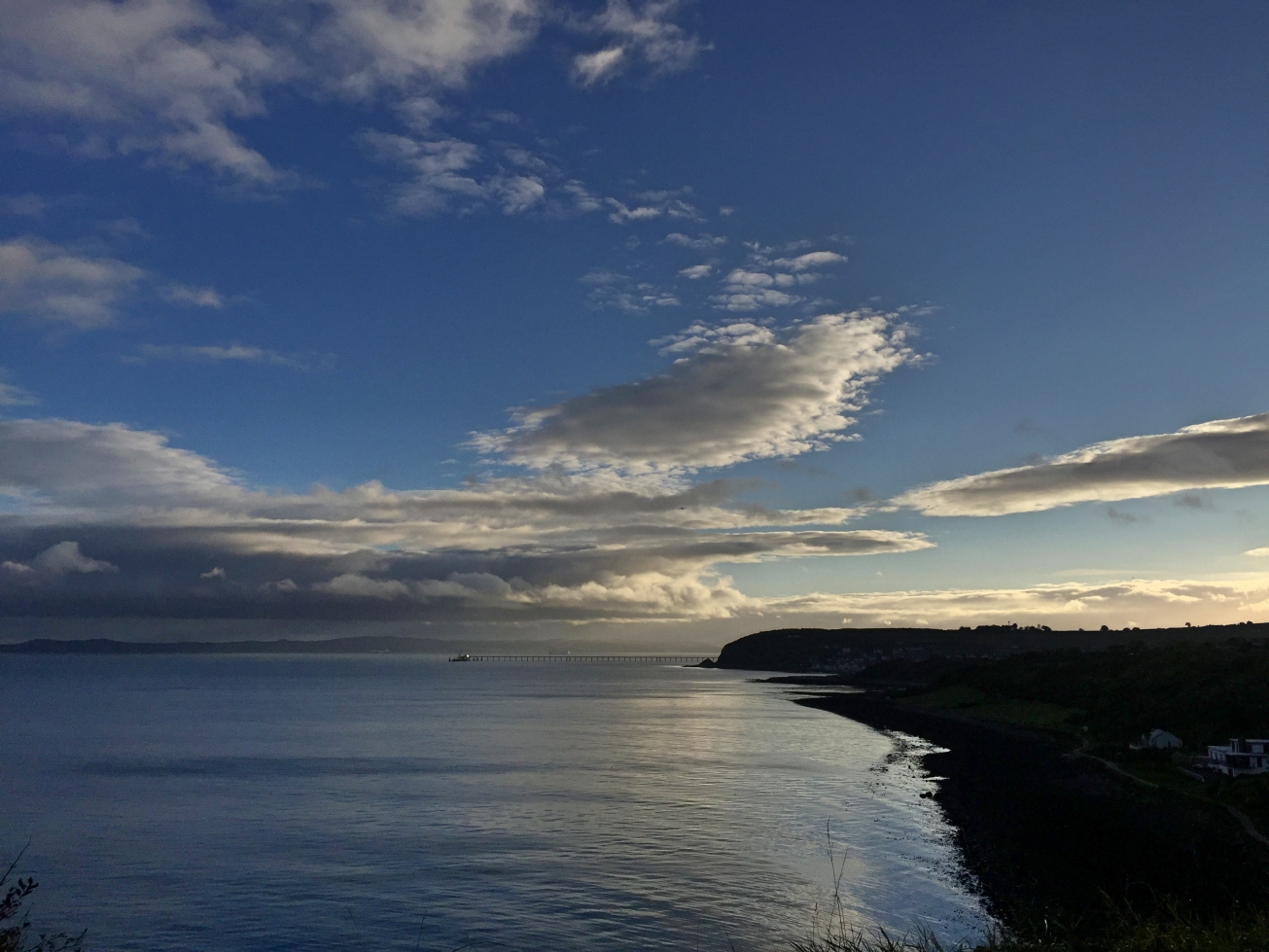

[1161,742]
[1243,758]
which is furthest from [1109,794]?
[1161,742]

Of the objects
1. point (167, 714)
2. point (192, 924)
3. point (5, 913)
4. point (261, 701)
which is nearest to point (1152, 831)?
point (192, 924)

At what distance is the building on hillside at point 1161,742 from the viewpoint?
75125 mm

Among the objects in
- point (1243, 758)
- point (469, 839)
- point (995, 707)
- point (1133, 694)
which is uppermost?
point (1133, 694)

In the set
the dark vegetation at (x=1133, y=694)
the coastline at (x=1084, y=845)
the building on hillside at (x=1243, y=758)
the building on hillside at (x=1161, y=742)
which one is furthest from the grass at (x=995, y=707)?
the building on hillside at (x=1243, y=758)

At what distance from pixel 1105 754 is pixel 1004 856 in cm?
3820

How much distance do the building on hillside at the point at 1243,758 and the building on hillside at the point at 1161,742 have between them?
34.8ft

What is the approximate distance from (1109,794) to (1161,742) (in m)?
21.9

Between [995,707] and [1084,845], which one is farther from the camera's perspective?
[995,707]

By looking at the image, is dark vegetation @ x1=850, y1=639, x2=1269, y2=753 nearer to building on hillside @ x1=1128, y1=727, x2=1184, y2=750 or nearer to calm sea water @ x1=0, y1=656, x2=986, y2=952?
building on hillside @ x1=1128, y1=727, x2=1184, y2=750

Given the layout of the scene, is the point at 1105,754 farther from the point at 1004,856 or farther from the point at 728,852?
the point at 728,852

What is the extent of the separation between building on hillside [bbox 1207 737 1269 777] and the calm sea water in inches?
846

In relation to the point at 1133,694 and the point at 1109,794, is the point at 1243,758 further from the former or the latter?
the point at 1133,694

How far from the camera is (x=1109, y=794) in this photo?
194ft

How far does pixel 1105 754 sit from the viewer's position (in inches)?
3004
